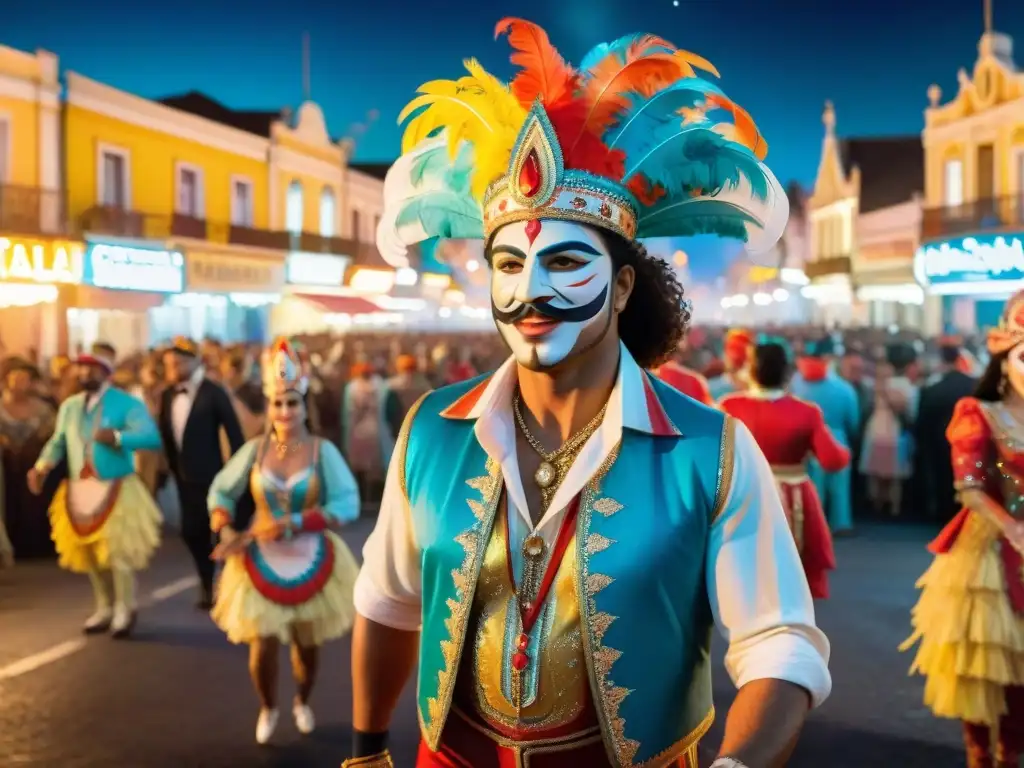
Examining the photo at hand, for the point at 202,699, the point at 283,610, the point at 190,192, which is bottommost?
the point at 202,699

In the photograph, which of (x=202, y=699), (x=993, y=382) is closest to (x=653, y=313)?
(x=993, y=382)

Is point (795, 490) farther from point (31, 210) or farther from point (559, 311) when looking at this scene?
point (31, 210)

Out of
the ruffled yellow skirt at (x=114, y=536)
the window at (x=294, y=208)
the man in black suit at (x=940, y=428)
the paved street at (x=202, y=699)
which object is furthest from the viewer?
the window at (x=294, y=208)

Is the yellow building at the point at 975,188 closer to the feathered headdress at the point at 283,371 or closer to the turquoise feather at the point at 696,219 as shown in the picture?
the feathered headdress at the point at 283,371

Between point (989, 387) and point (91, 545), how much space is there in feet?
16.6

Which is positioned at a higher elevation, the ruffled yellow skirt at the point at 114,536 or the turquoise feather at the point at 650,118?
the turquoise feather at the point at 650,118

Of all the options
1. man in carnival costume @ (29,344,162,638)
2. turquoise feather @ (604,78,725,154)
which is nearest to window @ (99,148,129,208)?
man in carnival costume @ (29,344,162,638)

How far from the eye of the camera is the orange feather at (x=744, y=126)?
2188 millimetres

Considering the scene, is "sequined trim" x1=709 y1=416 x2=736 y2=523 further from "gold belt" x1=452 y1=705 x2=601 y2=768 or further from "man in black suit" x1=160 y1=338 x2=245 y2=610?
"man in black suit" x1=160 y1=338 x2=245 y2=610

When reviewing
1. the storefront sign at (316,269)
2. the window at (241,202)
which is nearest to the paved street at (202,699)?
the window at (241,202)

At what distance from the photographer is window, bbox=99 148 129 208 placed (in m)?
19.3

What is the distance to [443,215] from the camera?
2395mm

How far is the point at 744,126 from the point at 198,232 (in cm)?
2005

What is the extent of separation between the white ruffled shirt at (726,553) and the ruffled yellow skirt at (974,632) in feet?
8.15
